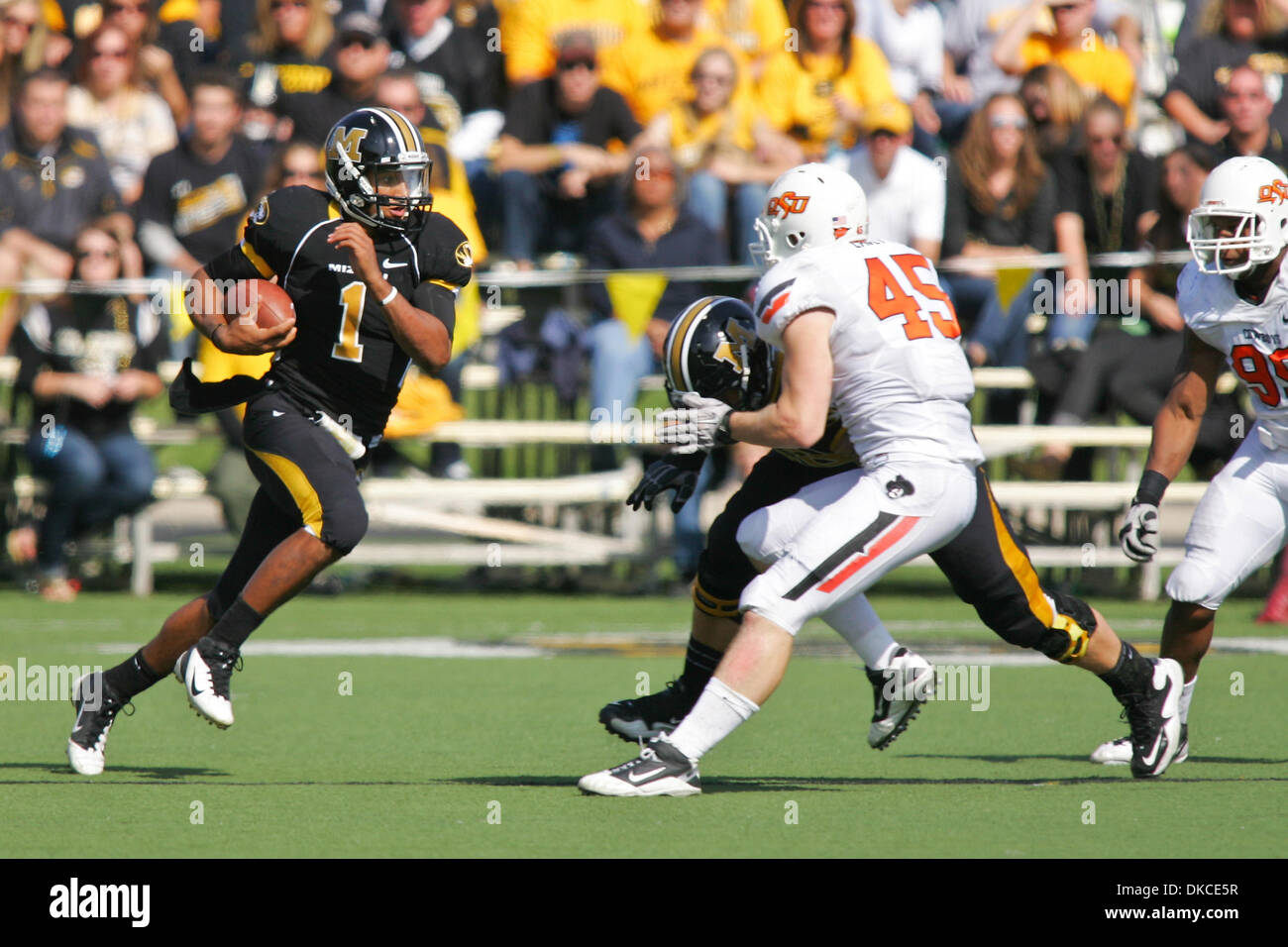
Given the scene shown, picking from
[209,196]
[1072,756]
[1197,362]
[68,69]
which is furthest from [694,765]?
[68,69]

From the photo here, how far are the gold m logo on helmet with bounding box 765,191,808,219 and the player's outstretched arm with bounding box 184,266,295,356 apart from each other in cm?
147

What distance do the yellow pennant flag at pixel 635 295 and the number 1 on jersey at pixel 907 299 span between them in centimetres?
531

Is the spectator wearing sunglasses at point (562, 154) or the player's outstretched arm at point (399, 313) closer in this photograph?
the player's outstretched arm at point (399, 313)

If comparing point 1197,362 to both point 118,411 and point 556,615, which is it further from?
point 118,411

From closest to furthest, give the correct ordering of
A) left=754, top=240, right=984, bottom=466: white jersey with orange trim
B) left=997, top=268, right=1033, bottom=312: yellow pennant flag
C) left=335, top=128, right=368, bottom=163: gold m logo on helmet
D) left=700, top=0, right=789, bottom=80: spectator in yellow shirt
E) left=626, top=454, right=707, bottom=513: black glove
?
left=754, top=240, right=984, bottom=466: white jersey with orange trim, left=626, top=454, right=707, bottom=513: black glove, left=335, top=128, right=368, bottom=163: gold m logo on helmet, left=997, top=268, right=1033, bottom=312: yellow pennant flag, left=700, top=0, right=789, bottom=80: spectator in yellow shirt

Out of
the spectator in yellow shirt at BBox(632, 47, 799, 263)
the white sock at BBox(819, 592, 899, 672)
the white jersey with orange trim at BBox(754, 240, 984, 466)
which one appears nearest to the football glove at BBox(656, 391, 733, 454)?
the white jersey with orange trim at BBox(754, 240, 984, 466)

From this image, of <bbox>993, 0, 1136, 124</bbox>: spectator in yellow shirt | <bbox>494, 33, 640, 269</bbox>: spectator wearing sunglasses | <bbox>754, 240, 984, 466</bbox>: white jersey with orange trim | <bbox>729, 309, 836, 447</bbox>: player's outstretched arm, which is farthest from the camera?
<bbox>993, 0, 1136, 124</bbox>: spectator in yellow shirt

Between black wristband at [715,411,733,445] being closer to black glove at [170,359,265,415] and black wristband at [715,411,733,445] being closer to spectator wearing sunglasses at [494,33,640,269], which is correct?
black glove at [170,359,265,415]

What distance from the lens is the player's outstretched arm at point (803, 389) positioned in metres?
5.00

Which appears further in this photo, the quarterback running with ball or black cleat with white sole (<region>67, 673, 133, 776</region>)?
black cleat with white sole (<region>67, 673, 133, 776</region>)

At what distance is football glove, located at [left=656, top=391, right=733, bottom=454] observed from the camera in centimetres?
523

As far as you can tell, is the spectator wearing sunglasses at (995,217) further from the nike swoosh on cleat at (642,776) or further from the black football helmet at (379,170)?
the nike swoosh on cleat at (642,776)

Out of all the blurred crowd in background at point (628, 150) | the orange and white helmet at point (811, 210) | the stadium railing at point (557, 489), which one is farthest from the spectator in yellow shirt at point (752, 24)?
the orange and white helmet at point (811, 210)

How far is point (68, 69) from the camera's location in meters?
12.8
